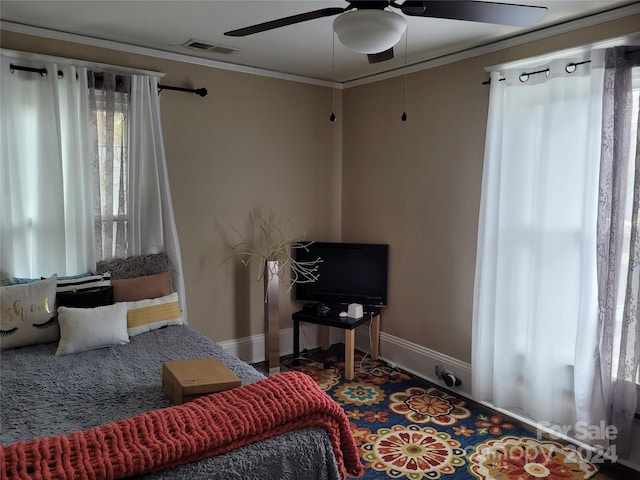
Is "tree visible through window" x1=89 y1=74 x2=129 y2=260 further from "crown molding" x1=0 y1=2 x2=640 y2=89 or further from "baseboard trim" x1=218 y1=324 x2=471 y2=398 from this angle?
"baseboard trim" x1=218 y1=324 x2=471 y2=398

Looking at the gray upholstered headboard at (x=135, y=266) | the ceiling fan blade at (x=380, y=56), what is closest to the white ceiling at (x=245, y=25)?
the ceiling fan blade at (x=380, y=56)

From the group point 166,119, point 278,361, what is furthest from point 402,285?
point 166,119

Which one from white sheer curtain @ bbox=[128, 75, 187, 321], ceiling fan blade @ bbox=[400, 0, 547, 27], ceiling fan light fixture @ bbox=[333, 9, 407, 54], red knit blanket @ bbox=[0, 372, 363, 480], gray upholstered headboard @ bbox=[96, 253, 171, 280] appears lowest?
red knit blanket @ bbox=[0, 372, 363, 480]

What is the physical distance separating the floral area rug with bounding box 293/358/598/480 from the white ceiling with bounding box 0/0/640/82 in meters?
2.42

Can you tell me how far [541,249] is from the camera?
9.64ft

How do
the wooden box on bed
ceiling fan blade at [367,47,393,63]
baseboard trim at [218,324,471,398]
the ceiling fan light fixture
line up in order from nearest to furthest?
the ceiling fan light fixture
the wooden box on bed
ceiling fan blade at [367,47,393,63]
baseboard trim at [218,324,471,398]

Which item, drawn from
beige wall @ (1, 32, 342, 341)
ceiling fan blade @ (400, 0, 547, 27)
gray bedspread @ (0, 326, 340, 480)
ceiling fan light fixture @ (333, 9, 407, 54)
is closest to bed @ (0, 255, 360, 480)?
gray bedspread @ (0, 326, 340, 480)

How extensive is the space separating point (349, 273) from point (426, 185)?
0.97 meters

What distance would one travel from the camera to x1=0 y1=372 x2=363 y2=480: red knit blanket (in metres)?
1.47

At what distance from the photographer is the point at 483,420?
316 cm

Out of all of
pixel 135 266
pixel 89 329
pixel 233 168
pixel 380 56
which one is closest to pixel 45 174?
pixel 135 266

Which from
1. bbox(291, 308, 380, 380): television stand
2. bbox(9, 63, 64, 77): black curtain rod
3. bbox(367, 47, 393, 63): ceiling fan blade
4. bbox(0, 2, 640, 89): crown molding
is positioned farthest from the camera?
bbox(291, 308, 380, 380): television stand

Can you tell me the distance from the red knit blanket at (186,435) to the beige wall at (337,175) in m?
1.91

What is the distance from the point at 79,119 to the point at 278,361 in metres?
2.26
